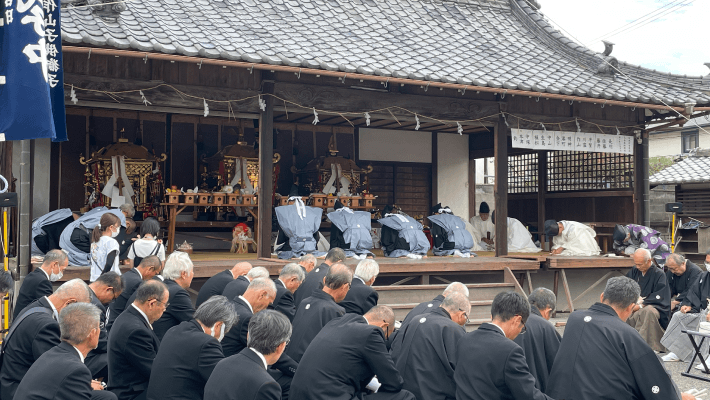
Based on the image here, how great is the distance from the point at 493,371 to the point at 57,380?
252 centimetres

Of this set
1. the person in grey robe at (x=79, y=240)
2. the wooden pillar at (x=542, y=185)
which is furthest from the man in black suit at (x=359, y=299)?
the wooden pillar at (x=542, y=185)

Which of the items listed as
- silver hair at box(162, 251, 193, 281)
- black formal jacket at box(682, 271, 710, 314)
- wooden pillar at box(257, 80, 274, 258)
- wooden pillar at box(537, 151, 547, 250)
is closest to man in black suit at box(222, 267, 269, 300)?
silver hair at box(162, 251, 193, 281)

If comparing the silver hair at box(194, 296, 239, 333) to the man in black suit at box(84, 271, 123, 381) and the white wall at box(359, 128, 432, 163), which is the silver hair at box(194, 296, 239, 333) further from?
the white wall at box(359, 128, 432, 163)

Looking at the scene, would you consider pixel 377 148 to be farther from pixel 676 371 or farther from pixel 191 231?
pixel 676 371

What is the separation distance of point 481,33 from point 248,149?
5320mm

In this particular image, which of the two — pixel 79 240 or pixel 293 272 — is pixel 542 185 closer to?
pixel 293 272

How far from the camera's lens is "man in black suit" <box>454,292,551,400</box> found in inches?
148

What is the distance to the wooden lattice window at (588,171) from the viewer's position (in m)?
12.9

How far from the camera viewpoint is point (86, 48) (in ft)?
25.4

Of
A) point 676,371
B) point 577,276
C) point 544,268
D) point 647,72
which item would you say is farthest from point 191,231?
point 647,72

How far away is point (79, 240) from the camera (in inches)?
335

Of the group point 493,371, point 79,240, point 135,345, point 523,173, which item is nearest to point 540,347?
point 493,371

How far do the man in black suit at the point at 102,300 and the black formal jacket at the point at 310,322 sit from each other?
5.28 feet

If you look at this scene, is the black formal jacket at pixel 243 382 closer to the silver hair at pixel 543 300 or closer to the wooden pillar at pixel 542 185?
the silver hair at pixel 543 300
